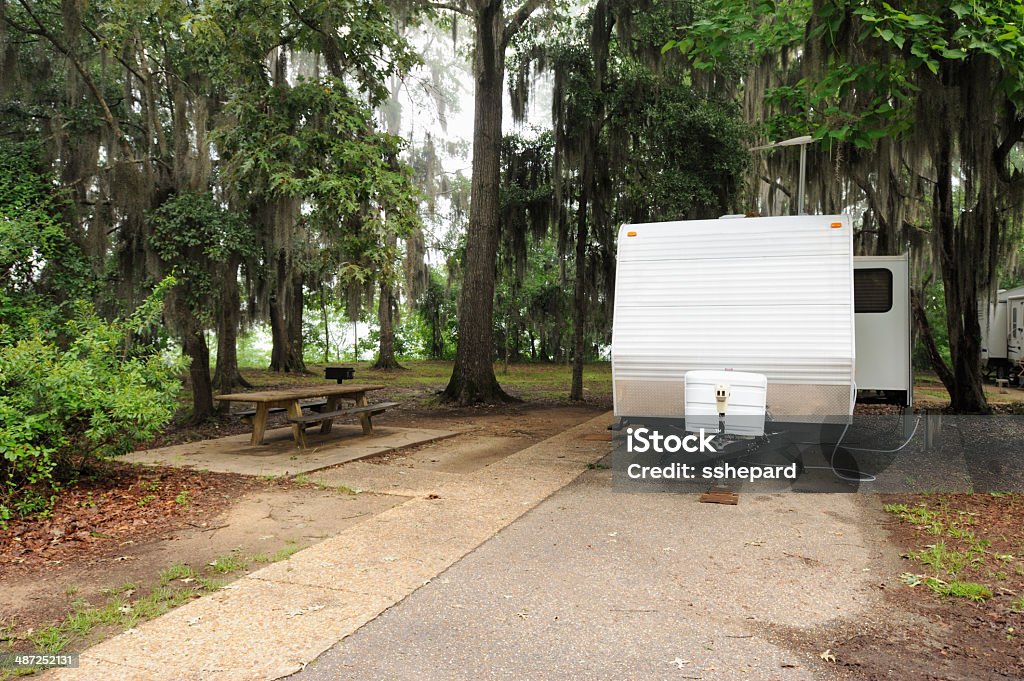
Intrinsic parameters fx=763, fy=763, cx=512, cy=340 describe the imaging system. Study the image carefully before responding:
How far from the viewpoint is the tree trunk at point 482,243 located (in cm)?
1416

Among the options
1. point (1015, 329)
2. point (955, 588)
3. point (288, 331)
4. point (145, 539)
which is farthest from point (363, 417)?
point (1015, 329)

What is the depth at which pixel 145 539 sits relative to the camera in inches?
200

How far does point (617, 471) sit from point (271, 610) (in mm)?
4391

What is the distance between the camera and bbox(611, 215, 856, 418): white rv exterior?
632 cm

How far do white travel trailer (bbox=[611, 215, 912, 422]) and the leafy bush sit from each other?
396 cm

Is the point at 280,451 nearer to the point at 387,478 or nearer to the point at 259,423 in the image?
the point at 259,423

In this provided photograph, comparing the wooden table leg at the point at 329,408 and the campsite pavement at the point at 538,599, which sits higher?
the wooden table leg at the point at 329,408

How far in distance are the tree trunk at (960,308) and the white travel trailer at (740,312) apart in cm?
594

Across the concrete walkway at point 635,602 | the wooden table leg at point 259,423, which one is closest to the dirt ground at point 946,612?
the concrete walkway at point 635,602

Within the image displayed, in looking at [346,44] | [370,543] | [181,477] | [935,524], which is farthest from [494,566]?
[346,44]

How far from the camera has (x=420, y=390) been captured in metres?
17.2

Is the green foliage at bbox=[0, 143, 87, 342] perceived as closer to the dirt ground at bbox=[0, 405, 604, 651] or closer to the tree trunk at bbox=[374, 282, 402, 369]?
the dirt ground at bbox=[0, 405, 604, 651]

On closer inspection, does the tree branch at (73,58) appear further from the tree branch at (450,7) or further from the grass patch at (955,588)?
the grass patch at (955,588)

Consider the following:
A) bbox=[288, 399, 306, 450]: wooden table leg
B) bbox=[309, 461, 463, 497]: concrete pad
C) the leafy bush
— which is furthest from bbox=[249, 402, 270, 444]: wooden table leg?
the leafy bush
